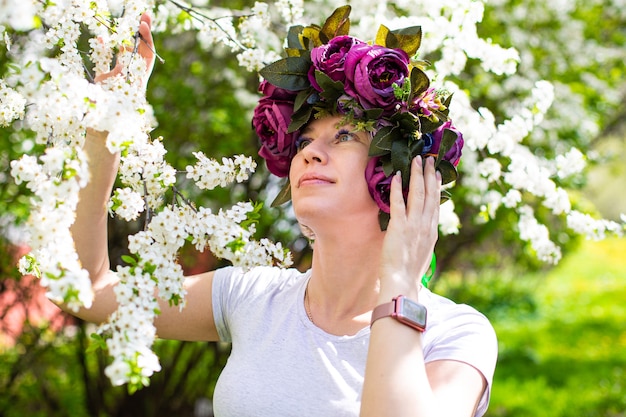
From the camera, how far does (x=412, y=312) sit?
1.68 m

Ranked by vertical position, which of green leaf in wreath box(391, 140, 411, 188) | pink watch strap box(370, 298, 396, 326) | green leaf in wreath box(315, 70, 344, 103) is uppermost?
green leaf in wreath box(315, 70, 344, 103)

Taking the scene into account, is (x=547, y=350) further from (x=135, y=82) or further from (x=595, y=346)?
(x=135, y=82)

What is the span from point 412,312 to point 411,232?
0.71ft

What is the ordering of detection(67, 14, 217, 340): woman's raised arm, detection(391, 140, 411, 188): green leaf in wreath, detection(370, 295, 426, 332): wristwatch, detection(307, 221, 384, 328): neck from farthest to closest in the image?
detection(307, 221, 384, 328): neck < detection(391, 140, 411, 188): green leaf in wreath < detection(67, 14, 217, 340): woman's raised arm < detection(370, 295, 426, 332): wristwatch

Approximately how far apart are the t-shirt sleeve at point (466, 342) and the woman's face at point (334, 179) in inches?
13.8

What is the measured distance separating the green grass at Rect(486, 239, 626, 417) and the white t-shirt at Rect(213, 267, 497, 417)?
154 inches

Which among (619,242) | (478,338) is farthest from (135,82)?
(619,242)

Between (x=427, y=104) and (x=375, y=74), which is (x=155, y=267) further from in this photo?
(x=427, y=104)

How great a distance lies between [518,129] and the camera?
271 cm

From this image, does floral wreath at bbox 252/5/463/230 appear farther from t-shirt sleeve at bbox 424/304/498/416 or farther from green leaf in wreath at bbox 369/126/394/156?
t-shirt sleeve at bbox 424/304/498/416

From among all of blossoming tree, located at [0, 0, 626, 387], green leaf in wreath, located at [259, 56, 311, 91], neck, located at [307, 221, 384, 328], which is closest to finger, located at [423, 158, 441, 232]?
neck, located at [307, 221, 384, 328]

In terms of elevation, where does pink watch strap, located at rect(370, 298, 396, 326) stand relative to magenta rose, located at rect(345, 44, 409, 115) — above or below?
below

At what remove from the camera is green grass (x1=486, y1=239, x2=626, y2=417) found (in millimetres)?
5605

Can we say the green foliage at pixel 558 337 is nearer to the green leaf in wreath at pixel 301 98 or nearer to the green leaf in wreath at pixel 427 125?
the green leaf in wreath at pixel 427 125
